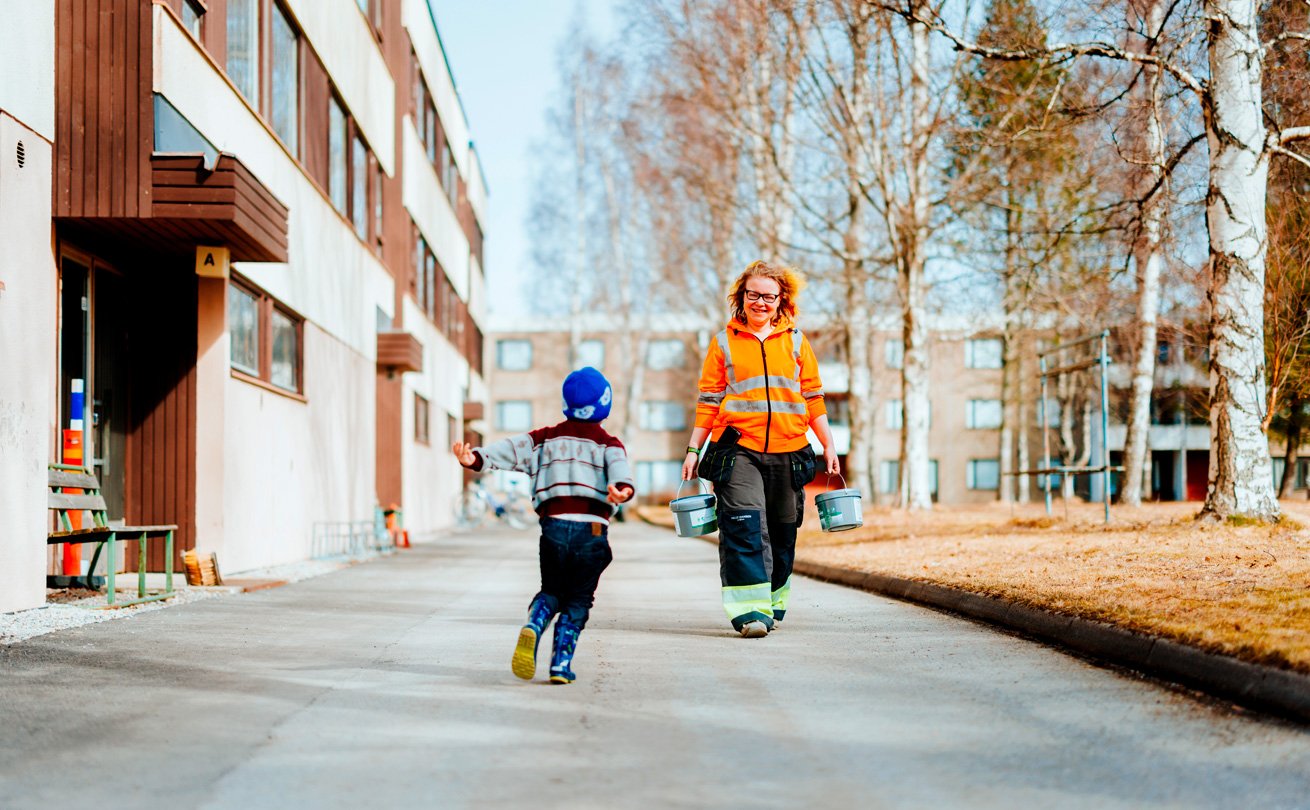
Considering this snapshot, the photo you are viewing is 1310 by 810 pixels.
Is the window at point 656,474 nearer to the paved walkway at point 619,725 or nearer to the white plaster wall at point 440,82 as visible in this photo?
the white plaster wall at point 440,82

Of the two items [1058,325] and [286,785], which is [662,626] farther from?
[1058,325]

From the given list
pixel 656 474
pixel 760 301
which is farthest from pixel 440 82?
pixel 656 474

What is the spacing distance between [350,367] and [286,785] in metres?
18.2

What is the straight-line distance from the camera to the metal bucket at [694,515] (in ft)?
27.1

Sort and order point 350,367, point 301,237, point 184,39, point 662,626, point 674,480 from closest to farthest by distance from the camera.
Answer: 1. point 662,626
2. point 184,39
3. point 301,237
4. point 350,367
5. point 674,480

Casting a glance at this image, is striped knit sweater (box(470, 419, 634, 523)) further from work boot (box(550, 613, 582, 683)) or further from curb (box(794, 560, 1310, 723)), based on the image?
curb (box(794, 560, 1310, 723))

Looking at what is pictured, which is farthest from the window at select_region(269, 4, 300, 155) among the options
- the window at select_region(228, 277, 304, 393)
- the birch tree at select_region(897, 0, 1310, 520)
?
the birch tree at select_region(897, 0, 1310, 520)

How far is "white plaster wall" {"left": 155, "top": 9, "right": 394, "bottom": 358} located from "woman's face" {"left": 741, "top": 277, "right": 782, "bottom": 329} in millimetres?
6377

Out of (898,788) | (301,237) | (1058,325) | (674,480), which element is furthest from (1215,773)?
(674,480)

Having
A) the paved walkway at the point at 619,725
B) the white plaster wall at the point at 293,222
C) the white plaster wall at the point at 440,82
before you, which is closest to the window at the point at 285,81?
the white plaster wall at the point at 293,222

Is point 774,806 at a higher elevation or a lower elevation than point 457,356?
lower

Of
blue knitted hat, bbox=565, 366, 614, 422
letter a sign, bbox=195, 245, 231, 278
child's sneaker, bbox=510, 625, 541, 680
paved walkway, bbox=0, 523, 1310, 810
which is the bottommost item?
paved walkway, bbox=0, 523, 1310, 810

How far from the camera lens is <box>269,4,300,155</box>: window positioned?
17.0 meters

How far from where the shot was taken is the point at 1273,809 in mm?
4098
